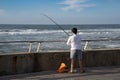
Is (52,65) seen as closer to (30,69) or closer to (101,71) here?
(30,69)

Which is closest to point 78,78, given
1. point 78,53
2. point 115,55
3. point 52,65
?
point 78,53

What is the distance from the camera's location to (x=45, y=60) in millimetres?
10188

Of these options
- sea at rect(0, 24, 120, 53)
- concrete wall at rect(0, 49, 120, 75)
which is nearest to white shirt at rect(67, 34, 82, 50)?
sea at rect(0, 24, 120, 53)

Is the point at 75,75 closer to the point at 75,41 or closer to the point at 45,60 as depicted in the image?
the point at 75,41

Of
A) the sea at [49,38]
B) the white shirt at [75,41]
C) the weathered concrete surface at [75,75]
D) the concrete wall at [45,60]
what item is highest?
the white shirt at [75,41]

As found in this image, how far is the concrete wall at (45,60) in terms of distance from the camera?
31.3 feet

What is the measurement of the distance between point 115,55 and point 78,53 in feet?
7.27

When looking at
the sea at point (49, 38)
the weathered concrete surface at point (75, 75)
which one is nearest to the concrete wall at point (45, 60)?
the weathered concrete surface at point (75, 75)

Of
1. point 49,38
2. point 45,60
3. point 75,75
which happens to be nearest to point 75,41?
point 75,75

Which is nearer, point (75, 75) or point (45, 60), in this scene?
point (75, 75)

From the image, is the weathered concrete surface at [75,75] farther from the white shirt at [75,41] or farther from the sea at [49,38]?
the sea at [49,38]

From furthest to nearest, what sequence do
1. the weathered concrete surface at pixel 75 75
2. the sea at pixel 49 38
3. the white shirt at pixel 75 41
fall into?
the sea at pixel 49 38, the white shirt at pixel 75 41, the weathered concrete surface at pixel 75 75

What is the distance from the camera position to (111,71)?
9.85 m

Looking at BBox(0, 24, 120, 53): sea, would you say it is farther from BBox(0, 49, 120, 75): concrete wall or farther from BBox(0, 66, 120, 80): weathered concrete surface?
BBox(0, 66, 120, 80): weathered concrete surface
